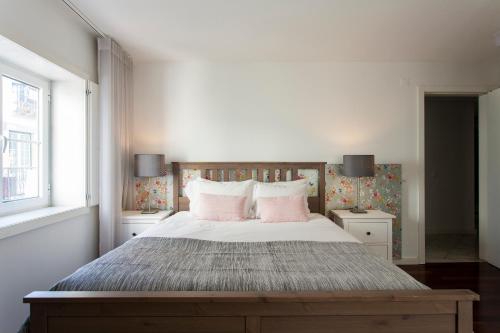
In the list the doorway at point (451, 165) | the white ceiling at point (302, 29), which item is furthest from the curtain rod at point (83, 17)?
the doorway at point (451, 165)

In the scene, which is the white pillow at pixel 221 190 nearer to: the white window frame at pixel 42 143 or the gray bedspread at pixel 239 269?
the gray bedspread at pixel 239 269

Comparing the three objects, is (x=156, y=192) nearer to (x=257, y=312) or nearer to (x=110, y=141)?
(x=110, y=141)

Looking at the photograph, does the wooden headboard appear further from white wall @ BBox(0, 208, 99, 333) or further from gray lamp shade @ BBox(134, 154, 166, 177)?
white wall @ BBox(0, 208, 99, 333)

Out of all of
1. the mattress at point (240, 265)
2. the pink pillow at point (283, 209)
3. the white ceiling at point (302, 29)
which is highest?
the white ceiling at point (302, 29)

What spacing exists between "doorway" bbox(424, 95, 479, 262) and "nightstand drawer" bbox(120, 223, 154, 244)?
15.2 feet

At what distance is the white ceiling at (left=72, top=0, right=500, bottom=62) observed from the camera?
2.23 meters

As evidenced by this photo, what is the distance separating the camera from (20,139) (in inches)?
88.0

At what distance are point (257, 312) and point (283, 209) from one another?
5.06 ft

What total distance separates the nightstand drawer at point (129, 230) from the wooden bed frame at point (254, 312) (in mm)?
1712

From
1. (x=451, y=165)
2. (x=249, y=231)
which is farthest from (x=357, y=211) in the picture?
(x=451, y=165)

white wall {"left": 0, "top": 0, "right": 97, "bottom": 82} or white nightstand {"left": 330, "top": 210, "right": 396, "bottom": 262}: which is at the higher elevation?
white wall {"left": 0, "top": 0, "right": 97, "bottom": 82}

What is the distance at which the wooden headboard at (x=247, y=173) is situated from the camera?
10.9ft

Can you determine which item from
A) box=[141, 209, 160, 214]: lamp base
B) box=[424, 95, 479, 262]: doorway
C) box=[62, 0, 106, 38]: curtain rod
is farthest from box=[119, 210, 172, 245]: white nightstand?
box=[424, 95, 479, 262]: doorway

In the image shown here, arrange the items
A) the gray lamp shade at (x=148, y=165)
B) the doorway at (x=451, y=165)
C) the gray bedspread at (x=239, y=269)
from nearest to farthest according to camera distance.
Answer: the gray bedspread at (x=239, y=269) < the gray lamp shade at (x=148, y=165) < the doorway at (x=451, y=165)
